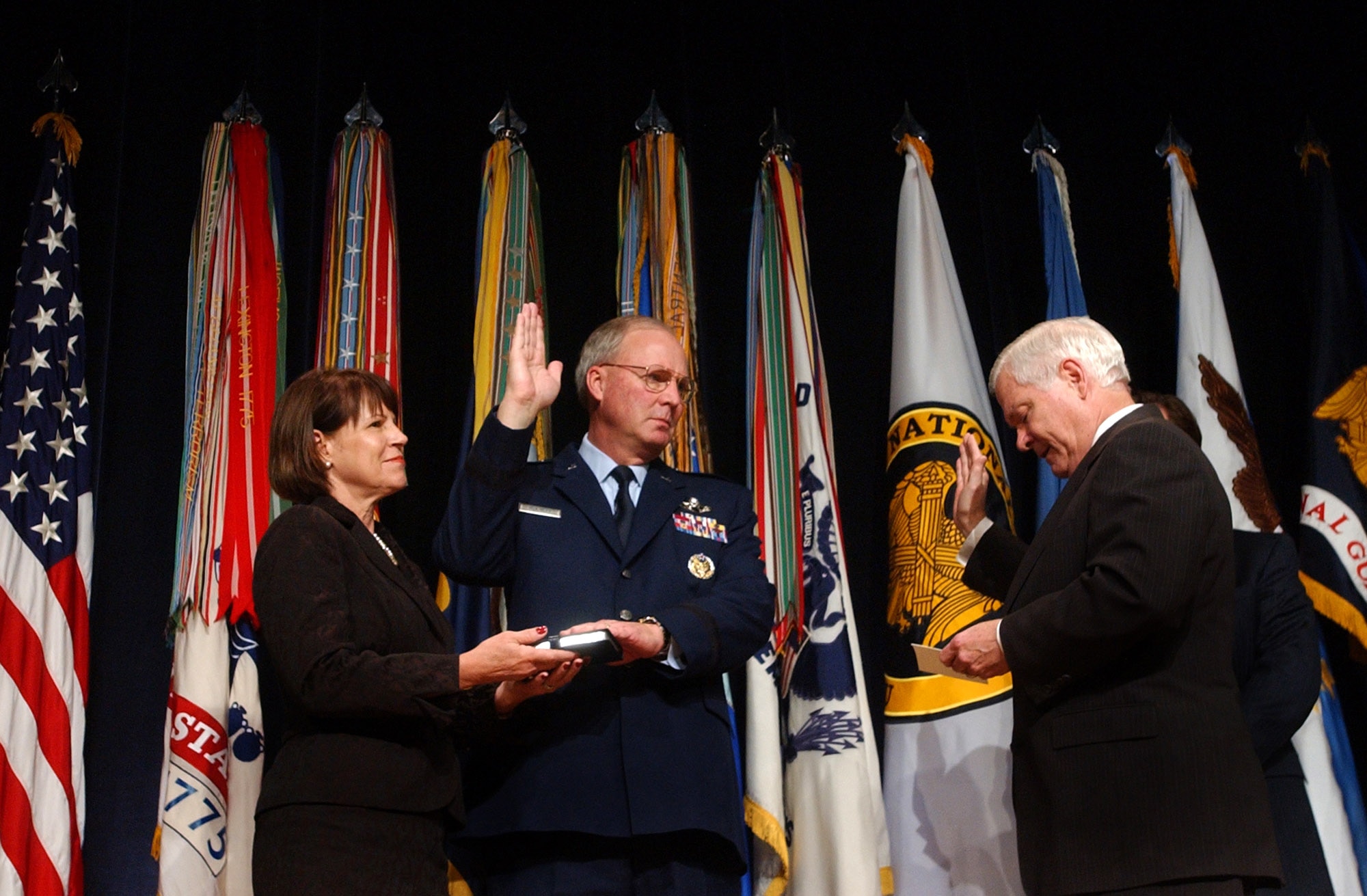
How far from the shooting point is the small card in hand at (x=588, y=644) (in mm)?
1948

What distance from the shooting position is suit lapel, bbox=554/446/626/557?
7.82ft

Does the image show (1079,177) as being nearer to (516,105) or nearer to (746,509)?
(516,105)

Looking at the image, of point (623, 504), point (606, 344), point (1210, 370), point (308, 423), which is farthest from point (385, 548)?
point (1210, 370)

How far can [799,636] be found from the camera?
10.9 feet

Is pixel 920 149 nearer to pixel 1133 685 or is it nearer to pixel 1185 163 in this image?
pixel 1185 163

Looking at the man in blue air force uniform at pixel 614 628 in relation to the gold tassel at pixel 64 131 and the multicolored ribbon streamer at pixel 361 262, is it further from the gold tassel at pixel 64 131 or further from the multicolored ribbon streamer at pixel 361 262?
the gold tassel at pixel 64 131

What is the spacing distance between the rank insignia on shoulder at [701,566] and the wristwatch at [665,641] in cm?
24

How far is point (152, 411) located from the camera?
137 inches

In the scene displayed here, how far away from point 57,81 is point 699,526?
2271 millimetres

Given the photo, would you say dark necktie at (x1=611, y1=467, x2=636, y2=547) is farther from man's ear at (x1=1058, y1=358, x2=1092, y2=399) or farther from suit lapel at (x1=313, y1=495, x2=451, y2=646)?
man's ear at (x1=1058, y1=358, x2=1092, y2=399)

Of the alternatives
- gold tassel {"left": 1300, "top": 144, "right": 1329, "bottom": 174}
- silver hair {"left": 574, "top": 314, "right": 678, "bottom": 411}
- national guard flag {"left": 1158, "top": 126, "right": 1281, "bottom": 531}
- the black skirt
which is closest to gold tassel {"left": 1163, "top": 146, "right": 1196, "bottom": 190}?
national guard flag {"left": 1158, "top": 126, "right": 1281, "bottom": 531}

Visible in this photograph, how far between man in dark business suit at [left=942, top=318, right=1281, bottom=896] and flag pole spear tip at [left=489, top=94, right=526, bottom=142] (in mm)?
2108

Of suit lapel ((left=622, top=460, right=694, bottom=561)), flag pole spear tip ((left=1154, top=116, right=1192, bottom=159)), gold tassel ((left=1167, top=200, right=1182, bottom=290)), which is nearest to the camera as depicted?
suit lapel ((left=622, top=460, right=694, bottom=561))

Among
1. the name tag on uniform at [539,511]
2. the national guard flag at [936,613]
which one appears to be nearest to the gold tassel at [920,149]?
the national guard flag at [936,613]
